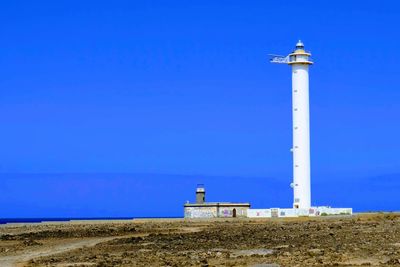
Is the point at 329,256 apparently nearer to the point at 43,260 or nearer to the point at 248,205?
the point at 43,260

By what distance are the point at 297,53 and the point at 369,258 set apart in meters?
50.4

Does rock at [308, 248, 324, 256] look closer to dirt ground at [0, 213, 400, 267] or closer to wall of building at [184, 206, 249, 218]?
dirt ground at [0, 213, 400, 267]

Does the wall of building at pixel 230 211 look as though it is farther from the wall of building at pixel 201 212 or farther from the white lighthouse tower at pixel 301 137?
the white lighthouse tower at pixel 301 137

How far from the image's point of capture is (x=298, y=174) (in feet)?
222

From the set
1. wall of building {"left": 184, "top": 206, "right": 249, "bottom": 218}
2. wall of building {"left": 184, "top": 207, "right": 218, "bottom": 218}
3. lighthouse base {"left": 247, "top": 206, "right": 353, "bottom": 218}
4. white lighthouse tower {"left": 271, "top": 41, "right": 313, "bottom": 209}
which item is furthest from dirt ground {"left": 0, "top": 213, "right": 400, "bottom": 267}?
wall of building {"left": 184, "top": 207, "right": 218, "bottom": 218}

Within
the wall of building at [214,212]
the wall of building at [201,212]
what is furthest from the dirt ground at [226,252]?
the wall of building at [201,212]

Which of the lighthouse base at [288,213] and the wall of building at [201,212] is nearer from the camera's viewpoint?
the lighthouse base at [288,213]

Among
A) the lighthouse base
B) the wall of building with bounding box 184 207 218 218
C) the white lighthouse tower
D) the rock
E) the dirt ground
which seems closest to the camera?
the dirt ground

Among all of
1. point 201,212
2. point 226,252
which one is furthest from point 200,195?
point 226,252

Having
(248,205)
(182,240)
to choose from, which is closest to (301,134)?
(248,205)

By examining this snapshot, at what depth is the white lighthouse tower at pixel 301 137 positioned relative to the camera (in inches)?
2667

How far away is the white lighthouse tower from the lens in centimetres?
6775

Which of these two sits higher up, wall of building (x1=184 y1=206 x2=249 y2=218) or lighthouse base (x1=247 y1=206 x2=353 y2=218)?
wall of building (x1=184 y1=206 x2=249 y2=218)

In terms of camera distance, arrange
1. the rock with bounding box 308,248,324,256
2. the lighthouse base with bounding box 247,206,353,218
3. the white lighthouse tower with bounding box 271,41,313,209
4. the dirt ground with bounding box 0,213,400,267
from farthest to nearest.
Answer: the white lighthouse tower with bounding box 271,41,313,209 → the lighthouse base with bounding box 247,206,353,218 → the rock with bounding box 308,248,324,256 → the dirt ground with bounding box 0,213,400,267
